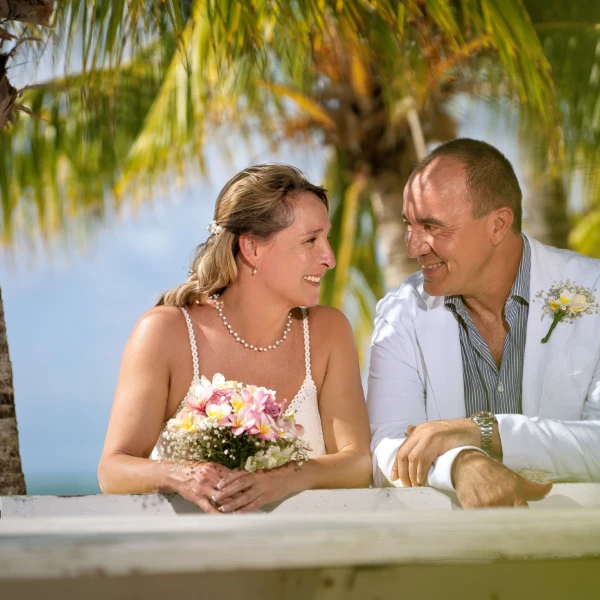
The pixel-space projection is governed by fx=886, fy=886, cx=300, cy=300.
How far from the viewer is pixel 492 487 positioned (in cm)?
323

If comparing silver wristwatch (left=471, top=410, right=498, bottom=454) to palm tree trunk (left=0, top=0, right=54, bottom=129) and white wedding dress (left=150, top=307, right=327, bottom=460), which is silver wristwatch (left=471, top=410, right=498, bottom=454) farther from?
palm tree trunk (left=0, top=0, right=54, bottom=129)

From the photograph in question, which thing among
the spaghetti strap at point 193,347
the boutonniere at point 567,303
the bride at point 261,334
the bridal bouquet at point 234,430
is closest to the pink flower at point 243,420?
the bridal bouquet at point 234,430

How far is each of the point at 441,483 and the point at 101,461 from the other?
4.40 ft

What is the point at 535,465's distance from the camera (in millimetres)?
3617

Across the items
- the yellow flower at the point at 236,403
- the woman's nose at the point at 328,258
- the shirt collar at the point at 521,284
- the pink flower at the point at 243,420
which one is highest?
the woman's nose at the point at 328,258

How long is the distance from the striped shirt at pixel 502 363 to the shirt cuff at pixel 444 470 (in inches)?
30.2

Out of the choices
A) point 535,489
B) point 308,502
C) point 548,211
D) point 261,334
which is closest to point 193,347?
point 261,334

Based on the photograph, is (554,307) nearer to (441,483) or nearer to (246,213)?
(441,483)

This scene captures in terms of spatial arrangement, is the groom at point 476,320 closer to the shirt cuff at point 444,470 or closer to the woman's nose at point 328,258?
the shirt cuff at point 444,470

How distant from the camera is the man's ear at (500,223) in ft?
14.1

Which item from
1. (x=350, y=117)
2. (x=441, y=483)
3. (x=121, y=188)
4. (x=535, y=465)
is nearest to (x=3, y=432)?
(x=441, y=483)

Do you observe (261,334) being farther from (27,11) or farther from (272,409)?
(27,11)

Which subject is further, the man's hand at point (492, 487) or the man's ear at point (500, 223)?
the man's ear at point (500, 223)

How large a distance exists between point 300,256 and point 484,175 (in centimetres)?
103
